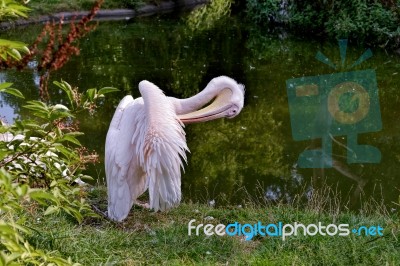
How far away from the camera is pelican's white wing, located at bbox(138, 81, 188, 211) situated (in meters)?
3.25

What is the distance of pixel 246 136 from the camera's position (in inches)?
268

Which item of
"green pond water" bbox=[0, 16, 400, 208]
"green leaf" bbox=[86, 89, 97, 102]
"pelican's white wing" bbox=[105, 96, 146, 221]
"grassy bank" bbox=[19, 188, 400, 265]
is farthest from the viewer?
"green pond water" bbox=[0, 16, 400, 208]

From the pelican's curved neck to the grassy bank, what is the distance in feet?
2.56

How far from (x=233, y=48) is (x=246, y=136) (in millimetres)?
5990

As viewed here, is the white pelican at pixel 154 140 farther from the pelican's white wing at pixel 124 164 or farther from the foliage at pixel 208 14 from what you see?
the foliage at pixel 208 14

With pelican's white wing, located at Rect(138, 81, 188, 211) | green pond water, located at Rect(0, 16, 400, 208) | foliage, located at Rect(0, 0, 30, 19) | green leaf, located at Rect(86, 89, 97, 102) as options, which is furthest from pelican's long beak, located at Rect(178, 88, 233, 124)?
foliage, located at Rect(0, 0, 30, 19)

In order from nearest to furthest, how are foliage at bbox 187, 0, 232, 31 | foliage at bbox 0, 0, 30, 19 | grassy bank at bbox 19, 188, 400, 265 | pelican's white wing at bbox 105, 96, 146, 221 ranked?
foliage at bbox 0, 0, 30, 19 < grassy bank at bbox 19, 188, 400, 265 < pelican's white wing at bbox 105, 96, 146, 221 < foliage at bbox 187, 0, 232, 31

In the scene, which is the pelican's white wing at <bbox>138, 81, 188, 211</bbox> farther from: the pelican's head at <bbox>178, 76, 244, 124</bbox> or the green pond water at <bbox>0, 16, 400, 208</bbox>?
the green pond water at <bbox>0, 16, 400, 208</bbox>

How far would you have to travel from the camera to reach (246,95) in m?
8.55

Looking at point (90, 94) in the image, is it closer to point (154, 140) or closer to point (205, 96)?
point (154, 140)

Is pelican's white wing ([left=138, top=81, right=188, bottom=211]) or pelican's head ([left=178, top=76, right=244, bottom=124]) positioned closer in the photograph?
pelican's white wing ([left=138, top=81, right=188, bottom=211])

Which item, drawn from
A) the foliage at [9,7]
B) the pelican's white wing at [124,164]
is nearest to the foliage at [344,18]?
the pelican's white wing at [124,164]

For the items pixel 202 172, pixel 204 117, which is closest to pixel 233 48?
pixel 202 172

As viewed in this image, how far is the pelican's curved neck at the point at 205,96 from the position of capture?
3.65m
